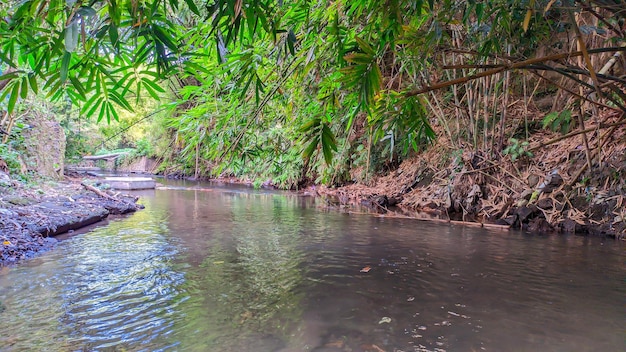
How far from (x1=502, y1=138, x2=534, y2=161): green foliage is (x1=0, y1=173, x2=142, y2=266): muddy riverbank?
6258 mm

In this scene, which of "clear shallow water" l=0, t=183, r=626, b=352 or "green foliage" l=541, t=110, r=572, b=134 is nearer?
"clear shallow water" l=0, t=183, r=626, b=352

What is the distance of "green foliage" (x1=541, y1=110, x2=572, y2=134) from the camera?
17.9 feet

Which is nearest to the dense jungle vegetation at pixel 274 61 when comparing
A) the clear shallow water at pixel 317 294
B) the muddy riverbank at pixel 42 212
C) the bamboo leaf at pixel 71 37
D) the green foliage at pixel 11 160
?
the bamboo leaf at pixel 71 37

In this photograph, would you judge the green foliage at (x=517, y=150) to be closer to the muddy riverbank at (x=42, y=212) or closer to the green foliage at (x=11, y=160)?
the muddy riverbank at (x=42, y=212)

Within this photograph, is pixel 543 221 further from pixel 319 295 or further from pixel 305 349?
pixel 305 349

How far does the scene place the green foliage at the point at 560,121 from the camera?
5.44 metres

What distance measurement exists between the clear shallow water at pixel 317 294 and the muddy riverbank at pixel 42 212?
9.5 inches

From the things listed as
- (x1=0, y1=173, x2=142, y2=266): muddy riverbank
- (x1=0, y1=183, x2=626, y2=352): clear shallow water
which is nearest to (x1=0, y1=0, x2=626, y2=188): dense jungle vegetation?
(x1=0, y1=183, x2=626, y2=352): clear shallow water

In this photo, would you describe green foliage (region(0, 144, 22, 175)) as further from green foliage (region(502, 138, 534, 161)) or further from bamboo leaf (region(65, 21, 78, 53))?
green foliage (region(502, 138, 534, 161))

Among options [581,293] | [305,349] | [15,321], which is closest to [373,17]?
[305,349]

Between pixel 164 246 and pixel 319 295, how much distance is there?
7.03 ft

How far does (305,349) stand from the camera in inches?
73.3

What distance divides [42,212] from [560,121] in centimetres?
712

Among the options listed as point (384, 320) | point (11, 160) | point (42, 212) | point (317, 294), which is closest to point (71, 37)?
point (384, 320)
